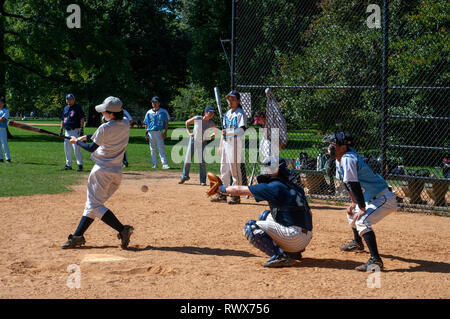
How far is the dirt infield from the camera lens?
196 inches

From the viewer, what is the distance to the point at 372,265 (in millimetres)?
5742

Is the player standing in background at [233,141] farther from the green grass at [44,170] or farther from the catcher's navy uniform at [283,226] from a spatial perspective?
the catcher's navy uniform at [283,226]

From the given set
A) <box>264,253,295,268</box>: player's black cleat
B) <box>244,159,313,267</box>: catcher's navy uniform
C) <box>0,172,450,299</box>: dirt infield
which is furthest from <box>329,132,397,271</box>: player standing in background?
<box>264,253,295,268</box>: player's black cleat

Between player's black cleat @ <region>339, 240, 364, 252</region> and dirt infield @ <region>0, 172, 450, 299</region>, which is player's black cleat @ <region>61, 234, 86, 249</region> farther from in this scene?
player's black cleat @ <region>339, 240, 364, 252</region>

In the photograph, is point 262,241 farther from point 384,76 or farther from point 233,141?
point 384,76

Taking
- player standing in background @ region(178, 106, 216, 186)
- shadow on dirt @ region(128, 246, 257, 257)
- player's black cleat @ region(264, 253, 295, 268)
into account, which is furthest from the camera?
player standing in background @ region(178, 106, 216, 186)

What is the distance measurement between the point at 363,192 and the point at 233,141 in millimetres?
4200

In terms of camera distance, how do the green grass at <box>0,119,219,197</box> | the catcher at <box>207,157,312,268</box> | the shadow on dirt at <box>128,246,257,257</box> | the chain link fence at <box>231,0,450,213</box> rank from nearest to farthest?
the catcher at <box>207,157,312,268</box> → the shadow on dirt at <box>128,246,257,257</box> → the chain link fence at <box>231,0,450,213</box> → the green grass at <box>0,119,219,197</box>

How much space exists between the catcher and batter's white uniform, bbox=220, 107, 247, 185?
4113mm

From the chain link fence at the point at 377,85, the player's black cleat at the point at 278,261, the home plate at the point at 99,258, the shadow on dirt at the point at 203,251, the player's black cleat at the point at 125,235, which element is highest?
the chain link fence at the point at 377,85

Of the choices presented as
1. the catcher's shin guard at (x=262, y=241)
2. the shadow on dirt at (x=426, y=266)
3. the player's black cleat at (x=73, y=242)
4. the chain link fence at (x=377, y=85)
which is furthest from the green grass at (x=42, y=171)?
the shadow on dirt at (x=426, y=266)

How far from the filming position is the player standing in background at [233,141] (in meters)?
10.0

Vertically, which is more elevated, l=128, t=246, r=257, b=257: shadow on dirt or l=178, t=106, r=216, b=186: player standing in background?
l=178, t=106, r=216, b=186: player standing in background

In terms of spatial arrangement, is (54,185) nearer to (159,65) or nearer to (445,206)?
(445,206)
